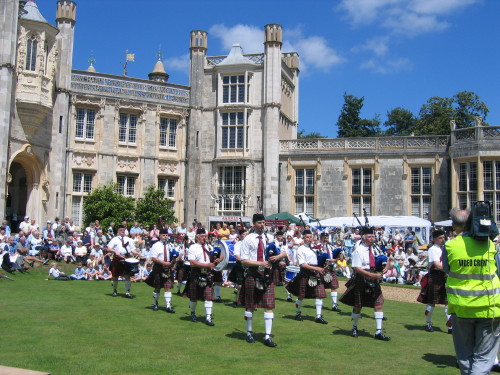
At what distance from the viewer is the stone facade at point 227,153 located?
1405 inches

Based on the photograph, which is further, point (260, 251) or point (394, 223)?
point (394, 223)

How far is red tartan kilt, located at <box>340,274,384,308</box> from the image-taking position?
1157 centimetres

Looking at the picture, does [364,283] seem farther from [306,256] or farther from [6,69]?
[6,69]

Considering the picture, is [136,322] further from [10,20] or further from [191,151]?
[191,151]

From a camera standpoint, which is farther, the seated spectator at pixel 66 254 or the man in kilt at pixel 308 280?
the seated spectator at pixel 66 254

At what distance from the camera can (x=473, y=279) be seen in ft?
22.4

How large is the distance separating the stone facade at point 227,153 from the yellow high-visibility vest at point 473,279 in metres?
29.8

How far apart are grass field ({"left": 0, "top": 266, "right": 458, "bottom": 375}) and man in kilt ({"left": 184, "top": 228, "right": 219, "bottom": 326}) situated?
484mm

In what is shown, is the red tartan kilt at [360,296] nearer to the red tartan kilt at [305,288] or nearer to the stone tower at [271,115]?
the red tartan kilt at [305,288]

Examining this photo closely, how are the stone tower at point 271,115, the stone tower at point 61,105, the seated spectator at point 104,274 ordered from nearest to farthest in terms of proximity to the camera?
the seated spectator at point 104,274 → the stone tower at point 61,105 → the stone tower at point 271,115

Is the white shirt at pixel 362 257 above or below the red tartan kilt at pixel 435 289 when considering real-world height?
above

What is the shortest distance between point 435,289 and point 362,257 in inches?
83.1

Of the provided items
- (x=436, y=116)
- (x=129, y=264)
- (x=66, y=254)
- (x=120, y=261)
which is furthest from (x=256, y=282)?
(x=436, y=116)

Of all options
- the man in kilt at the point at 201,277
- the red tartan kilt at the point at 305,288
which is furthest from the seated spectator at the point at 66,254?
the red tartan kilt at the point at 305,288
